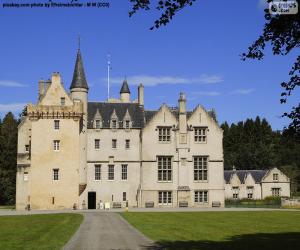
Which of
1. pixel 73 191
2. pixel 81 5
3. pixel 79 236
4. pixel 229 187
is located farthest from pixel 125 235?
pixel 229 187

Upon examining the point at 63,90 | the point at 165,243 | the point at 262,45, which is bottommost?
the point at 165,243

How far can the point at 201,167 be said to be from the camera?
6369 cm

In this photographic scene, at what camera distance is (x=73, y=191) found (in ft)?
193

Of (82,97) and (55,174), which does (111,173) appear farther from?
(82,97)

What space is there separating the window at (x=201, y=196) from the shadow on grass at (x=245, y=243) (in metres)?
37.2

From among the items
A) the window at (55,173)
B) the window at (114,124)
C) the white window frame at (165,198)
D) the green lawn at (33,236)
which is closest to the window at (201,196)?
the white window frame at (165,198)

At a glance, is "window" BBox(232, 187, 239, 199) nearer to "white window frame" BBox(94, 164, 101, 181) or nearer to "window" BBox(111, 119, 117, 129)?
"window" BBox(111, 119, 117, 129)

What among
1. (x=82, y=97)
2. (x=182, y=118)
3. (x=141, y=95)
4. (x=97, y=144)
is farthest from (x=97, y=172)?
(x=182, y=118)

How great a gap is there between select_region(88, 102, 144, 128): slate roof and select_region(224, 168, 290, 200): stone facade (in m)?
37.9

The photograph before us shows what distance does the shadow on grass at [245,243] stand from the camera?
21.4 meters

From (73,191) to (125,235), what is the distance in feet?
110

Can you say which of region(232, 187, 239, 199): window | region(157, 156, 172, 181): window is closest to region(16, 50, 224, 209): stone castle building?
region(157, 156, 172, 181): window

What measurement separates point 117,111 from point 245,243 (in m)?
43.6

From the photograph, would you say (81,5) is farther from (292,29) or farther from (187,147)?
(187,147)
